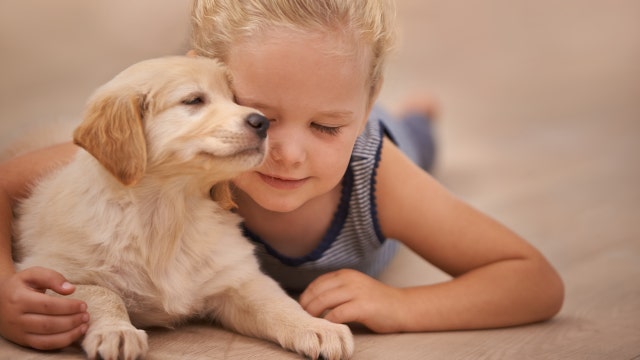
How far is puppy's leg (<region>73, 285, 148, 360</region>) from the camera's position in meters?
1.45

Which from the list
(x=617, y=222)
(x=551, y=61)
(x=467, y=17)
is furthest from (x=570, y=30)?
(x=617, y=222)

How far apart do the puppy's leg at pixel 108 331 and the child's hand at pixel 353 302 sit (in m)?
0.50

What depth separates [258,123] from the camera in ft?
5.22

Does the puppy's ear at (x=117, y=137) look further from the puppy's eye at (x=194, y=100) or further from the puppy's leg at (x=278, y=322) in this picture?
the puppy's leg at (x=278, y=322)

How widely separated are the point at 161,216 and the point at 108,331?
1.02 ft

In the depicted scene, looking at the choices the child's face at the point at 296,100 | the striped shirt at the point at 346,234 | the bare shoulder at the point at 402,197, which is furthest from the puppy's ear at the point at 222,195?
the bare shoulder at the point at 402,197

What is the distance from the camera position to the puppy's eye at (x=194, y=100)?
65.0 inches

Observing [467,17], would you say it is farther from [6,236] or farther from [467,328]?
[6,236]

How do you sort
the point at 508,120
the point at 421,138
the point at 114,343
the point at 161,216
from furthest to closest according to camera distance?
the point at 508,120, the point at 421,138, the point at 161,216, the point at 114,343

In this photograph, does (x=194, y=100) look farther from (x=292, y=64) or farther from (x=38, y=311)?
(x=38, y=311)

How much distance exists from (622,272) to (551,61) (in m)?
3.09

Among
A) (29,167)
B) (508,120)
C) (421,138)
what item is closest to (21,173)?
(29,167)

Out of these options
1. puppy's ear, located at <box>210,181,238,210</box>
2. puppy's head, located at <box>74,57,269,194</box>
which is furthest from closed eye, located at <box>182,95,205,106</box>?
puppy's ear, located at <box>210,181,238,210</box>

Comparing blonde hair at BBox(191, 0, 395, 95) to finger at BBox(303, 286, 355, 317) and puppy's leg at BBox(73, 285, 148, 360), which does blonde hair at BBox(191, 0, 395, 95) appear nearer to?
finger at BBox(303, 286, 355, 317)
